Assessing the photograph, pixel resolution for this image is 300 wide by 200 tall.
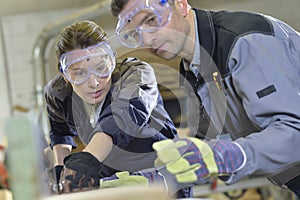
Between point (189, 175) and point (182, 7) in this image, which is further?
point (182, 7)

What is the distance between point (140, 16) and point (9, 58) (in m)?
3.61

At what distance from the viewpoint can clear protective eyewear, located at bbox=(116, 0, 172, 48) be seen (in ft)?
3.88

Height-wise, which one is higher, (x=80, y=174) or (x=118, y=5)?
(x=118, y=5)

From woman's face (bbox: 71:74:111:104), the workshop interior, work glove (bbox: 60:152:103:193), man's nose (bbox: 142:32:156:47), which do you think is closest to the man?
man's nose (bbox: 142:32:156:47)

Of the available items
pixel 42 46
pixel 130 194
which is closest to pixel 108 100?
pixel 130 194

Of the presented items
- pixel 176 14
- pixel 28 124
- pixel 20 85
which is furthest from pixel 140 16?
pixel 20 85

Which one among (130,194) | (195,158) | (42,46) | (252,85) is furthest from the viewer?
(42,46)

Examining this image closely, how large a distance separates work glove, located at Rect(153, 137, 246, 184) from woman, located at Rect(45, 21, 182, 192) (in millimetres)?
372

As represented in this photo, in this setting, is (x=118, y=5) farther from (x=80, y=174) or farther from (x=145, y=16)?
(x=80, y=174)

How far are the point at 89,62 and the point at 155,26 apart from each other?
0.57ft

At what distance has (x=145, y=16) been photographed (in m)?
1.19

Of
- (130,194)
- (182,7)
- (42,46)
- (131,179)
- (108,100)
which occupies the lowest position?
(42,46)

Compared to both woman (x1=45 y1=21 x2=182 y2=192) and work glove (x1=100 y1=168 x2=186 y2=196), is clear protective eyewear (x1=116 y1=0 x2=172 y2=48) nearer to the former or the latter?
woman (x1=45 y1=21 x2=182 y2=192)

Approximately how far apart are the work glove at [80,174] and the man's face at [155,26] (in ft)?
0.91
